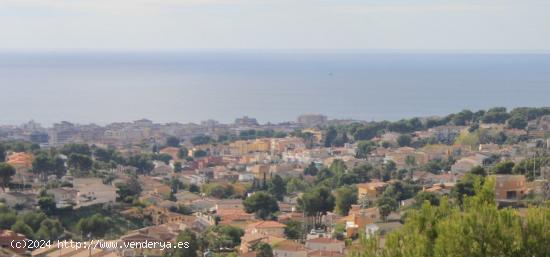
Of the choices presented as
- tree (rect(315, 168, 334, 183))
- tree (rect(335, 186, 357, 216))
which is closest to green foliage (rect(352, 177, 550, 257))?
tree (rect(335, 186, 357, 216))

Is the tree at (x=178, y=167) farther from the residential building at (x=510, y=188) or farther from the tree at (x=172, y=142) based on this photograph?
the residential building at (x=510, y=188)

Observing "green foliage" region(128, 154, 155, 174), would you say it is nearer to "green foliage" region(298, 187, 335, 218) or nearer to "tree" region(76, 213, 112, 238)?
"green foliage" region(298, 187, 335, 218)

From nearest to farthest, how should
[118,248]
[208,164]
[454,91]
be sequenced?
1. [118,248]
2. [208,164]
3. [454,91]

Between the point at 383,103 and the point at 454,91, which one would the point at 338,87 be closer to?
the point at 454,91

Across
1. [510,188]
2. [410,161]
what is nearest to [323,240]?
[510,188]

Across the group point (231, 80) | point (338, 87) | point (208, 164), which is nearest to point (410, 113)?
point (338, 87)

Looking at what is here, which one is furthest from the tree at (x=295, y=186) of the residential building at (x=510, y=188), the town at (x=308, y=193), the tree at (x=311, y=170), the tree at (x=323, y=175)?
the residential building at (x=510, y=188)
